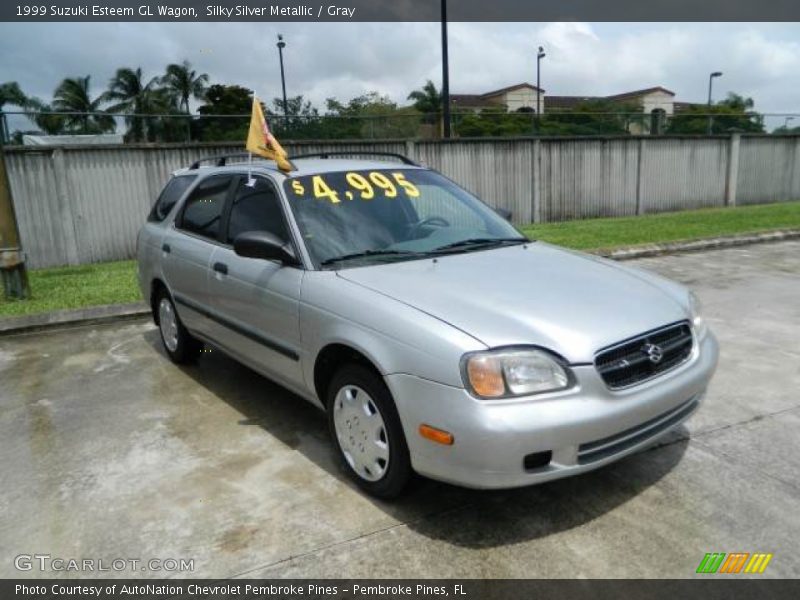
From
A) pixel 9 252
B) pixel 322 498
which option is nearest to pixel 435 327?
pixel 322 498

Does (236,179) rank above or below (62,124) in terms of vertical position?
below

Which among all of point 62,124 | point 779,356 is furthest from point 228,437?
point 62,124

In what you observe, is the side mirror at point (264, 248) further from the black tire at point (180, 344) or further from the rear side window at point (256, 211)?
the black tire at point (180, 344)

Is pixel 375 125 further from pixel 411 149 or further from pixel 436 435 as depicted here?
pixel 436 435

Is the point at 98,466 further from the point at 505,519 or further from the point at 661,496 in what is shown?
the point at 661,496

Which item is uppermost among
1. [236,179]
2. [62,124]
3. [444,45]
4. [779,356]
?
[444,45]

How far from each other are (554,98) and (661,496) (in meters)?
64.2

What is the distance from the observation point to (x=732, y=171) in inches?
761

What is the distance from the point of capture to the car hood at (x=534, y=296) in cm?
271

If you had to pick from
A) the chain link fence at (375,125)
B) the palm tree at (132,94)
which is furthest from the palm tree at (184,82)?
the chain link fence at (375,125)

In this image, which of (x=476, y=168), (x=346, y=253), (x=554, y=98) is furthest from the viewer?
(x=554, y=98)

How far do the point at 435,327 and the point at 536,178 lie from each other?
14.0 meters

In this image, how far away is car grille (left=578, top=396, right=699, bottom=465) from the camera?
2.70 metres

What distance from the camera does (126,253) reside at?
12.0 metres
